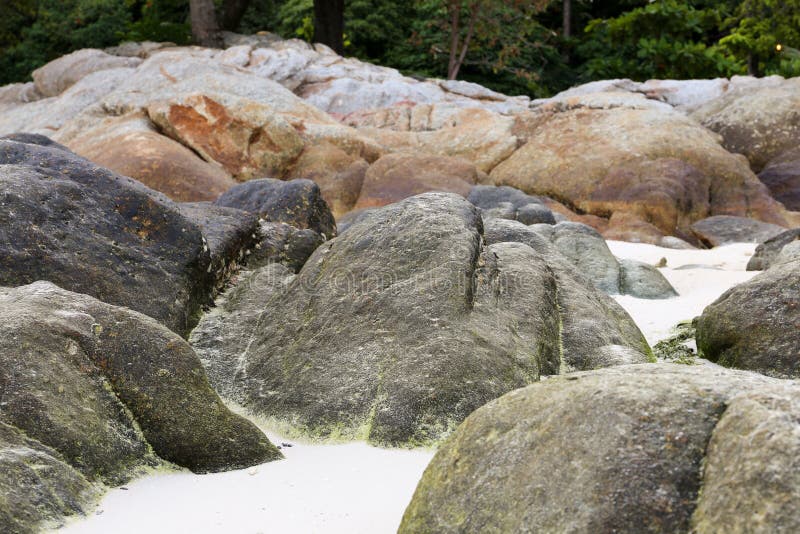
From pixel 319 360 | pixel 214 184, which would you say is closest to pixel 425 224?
pixel 319 360

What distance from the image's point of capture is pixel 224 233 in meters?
6.62

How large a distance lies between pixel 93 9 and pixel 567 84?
567 inches

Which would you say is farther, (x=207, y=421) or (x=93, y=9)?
(x=93, y=9)

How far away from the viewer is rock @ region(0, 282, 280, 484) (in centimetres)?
390

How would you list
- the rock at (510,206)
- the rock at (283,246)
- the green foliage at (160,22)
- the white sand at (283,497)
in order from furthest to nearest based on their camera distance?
the green foliage at (160,22), the rock at (510,206), the rock at (283,246), the white sand at (283,497)

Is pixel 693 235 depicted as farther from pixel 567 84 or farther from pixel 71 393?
pixel 567 84

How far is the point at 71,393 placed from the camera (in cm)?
404

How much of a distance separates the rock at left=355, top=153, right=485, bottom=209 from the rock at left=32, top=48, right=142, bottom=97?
9.53 metres

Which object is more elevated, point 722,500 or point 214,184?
point 722,500

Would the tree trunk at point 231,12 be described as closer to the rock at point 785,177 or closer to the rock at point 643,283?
the rock at point 785,177

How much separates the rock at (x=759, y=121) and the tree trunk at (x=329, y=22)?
10.4 m

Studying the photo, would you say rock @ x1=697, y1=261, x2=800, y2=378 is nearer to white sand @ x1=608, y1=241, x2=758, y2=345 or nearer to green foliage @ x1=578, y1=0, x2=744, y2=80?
white sand @ x1=608, y1=241, x2=758, y2=345

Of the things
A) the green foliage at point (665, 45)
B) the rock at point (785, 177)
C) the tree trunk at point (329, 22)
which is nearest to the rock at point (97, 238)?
the rock at point (785, 177)

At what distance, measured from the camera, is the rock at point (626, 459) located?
2547mm
